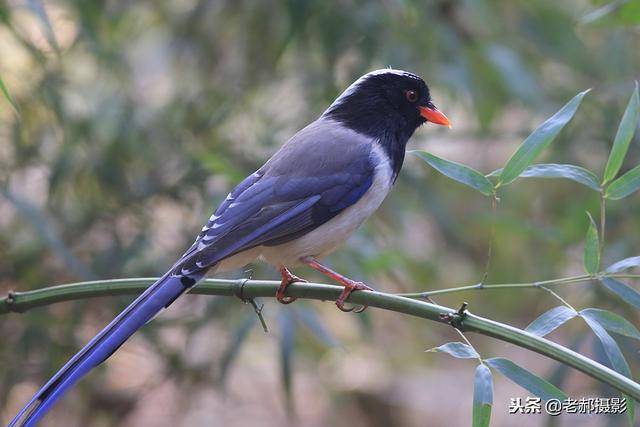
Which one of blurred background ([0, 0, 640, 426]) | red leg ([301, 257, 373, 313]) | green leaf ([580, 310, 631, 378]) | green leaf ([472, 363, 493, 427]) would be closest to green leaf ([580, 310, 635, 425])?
green leaf ([580, 310, 631, 378])

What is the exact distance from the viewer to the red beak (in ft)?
11.8

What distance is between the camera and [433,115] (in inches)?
143

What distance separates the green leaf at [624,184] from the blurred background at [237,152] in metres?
1.74

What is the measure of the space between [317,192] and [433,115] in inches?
29.6

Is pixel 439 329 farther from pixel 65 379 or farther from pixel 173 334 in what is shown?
pixel 65 379

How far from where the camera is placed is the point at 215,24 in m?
5.51

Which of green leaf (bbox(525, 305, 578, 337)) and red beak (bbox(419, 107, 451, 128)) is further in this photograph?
red beak (bbox(419, 107, 451, 128))

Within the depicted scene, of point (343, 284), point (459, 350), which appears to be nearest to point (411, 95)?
point (343, 284)

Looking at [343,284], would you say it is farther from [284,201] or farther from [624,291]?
[624,291]

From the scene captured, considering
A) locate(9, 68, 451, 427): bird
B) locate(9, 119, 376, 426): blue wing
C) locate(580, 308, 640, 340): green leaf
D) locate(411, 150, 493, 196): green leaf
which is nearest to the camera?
locate(580, 308, 640, 340): green leaf

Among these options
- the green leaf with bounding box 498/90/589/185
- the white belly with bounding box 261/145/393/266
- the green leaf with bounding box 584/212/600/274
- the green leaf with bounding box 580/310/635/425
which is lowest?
the green leaf with bounding box 580/310/635/425

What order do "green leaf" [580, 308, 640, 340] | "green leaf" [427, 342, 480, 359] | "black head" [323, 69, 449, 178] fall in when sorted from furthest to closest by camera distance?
"black head" [323, 69, 449, 178]
"green leaf" [580, 308, 640, 340]
"green leaf" [427, 342, 480, 359]

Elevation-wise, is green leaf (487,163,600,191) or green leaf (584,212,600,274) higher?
green leaf (487,163,600,191)

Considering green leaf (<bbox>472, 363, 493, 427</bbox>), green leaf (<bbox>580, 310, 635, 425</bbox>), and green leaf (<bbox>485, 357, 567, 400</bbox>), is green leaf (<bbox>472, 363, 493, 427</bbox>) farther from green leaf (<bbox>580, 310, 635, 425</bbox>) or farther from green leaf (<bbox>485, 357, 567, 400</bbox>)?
green leaf (<bbox>580, 310, 635, 425</bbox>)
